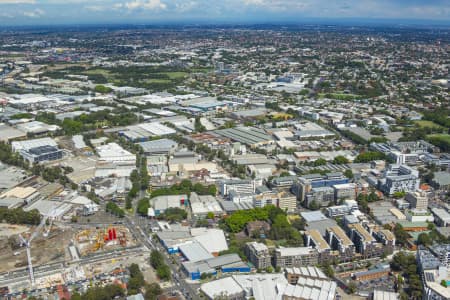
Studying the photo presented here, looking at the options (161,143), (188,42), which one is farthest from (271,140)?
(188,42)

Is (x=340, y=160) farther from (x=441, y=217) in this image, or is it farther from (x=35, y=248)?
(x=35, y=248)

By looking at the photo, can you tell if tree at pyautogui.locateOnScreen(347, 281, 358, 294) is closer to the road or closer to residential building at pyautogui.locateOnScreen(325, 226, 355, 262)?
residential building at pyautogui.locateOnScreen(325, 226, 355, 262)

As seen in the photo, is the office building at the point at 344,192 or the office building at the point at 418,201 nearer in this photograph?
the office building at the point at 418,201

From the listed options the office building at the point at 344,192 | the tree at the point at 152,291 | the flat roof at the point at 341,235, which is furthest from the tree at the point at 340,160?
the tree at the point at 152,291

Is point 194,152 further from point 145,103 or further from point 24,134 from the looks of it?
point 145,103

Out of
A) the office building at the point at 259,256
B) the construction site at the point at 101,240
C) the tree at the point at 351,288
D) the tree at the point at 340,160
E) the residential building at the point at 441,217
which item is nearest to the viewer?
the tree at the point at 351,288

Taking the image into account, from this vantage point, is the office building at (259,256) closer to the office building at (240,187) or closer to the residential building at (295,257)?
the residential building at (295,257)
